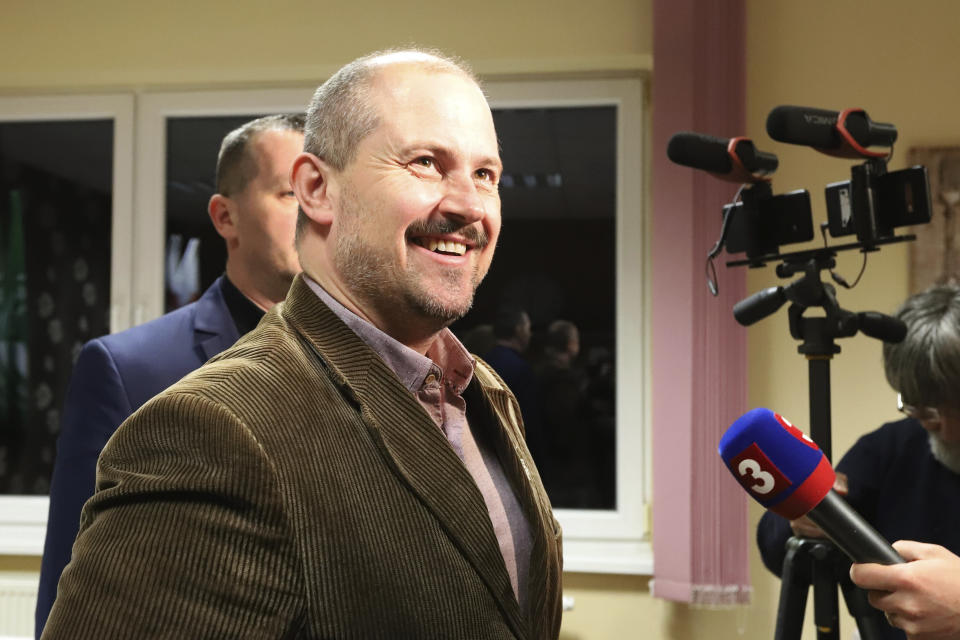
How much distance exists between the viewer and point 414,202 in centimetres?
93

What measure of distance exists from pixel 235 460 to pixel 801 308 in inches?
51.9

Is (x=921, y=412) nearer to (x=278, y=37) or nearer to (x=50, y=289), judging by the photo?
(x=278, y=37)

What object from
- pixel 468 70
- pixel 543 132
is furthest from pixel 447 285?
pixel 543 132

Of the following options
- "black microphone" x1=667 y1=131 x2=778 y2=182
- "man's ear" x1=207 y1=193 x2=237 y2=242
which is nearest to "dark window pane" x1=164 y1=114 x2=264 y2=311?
"man's ear" x1=207 y1=193 x2=237 y2=242

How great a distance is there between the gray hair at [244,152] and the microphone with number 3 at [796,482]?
0.96 meters

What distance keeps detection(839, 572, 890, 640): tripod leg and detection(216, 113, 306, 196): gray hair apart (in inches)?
49.3

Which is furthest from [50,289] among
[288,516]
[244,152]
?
[288,516]

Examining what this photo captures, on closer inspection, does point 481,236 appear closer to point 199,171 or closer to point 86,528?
point 86,528

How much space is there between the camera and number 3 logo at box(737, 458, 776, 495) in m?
0.93

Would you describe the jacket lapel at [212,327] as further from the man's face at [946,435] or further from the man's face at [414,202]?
the man's face at [946,435]

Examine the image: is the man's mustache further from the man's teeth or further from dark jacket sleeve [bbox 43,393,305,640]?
dark jacket sleeve [bbox 43,393,305,640]

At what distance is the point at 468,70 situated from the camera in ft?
3.38

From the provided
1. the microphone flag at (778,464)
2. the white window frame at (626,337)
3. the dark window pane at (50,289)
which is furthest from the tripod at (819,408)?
the dark window pane at (50,289)

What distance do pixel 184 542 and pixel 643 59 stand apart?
8.76 ft
